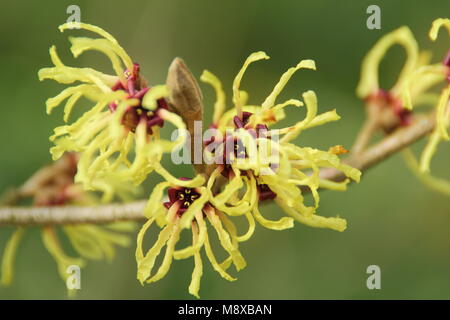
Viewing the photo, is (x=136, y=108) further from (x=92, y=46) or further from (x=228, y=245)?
(x=228, y=245)

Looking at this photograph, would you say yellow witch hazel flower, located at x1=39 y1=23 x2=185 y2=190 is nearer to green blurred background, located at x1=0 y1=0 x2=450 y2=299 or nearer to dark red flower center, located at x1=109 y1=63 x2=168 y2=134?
dark red flower center, located at x1=109 y1=63 x2=168 y2=134

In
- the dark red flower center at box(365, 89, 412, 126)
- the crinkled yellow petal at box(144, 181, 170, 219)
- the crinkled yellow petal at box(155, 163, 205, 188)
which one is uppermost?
the dark red flower center at box(365, 89, 412, 126)

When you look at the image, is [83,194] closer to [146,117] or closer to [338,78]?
[146,117]

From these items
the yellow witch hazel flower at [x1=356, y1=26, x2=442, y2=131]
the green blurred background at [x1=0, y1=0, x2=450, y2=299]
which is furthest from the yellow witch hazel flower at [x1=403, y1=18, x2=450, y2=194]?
the green blurred background at [x1=0, y1=0, x2=450, y2=299]

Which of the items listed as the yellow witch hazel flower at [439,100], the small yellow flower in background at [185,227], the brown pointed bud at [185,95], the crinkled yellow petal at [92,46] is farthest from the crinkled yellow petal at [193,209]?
the yellow witch hazel flower at [439,100]

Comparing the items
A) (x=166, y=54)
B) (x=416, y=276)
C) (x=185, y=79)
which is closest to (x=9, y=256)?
(x=185, y=79)
